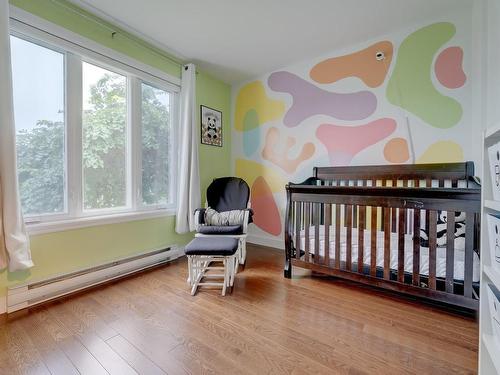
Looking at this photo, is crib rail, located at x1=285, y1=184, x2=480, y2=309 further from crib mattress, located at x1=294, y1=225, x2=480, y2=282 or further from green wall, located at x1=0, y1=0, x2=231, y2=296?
green wall, located at x1=0, y1=0, x2=231, y2=296

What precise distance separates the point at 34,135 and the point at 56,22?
3.05ft

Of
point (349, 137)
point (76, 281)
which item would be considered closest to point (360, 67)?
point (349, 137)

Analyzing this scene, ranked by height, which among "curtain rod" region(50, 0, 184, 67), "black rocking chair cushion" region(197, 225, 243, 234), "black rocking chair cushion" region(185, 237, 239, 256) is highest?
"curtain rod" region(50, 0, 184, 67)

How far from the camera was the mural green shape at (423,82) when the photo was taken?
7.16 ft

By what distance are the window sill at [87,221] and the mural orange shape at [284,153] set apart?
1.61 meters

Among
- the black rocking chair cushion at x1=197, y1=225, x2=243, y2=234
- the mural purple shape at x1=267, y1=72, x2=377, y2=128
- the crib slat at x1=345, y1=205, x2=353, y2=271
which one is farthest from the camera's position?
the mural purple shape at x1=267, y1=72, x2=377, y2=128

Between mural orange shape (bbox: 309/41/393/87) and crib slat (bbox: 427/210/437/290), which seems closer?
crib slat (bbox: 427/210/437/290)

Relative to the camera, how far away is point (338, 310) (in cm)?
173

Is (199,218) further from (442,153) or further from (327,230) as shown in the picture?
(442,153)

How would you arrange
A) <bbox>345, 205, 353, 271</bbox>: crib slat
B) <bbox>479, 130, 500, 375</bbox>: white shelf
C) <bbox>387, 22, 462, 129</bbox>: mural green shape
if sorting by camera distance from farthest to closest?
<bbox>387, 22, 462, 129</bbox>: mural green shape, <bbox>345, 205, 353, 271</bbox>: crib slat, <bbox>479, 130, 500, 375</bbox>: white shelf

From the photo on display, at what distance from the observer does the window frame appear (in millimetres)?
1812

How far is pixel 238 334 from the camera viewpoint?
1458mm

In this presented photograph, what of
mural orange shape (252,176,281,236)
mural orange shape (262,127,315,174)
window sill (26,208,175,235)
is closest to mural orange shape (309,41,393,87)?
mural orange shape (262,127,315,174)

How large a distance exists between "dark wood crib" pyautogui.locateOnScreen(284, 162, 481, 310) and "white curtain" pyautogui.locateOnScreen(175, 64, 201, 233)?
4.04 feet
